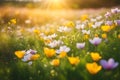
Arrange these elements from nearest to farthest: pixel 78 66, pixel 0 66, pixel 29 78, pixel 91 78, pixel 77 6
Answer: pixel 91 78, pixel 78 66, pixel 29 78, pixel 0 66, pixel 77 6

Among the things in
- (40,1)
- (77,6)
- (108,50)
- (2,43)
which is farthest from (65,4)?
(108,50)

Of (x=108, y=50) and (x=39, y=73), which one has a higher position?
Result: (x=108, y=50)

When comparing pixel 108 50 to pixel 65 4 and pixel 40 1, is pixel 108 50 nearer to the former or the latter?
pixel 65 4

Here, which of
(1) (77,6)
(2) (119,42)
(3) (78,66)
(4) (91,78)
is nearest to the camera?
(4) (91,78)

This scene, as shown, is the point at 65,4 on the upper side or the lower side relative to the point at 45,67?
lower

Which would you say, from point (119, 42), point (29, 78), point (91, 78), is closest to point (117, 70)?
point (91, 78)

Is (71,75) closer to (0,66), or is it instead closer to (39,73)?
(39,73)

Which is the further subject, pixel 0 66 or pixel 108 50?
pixel 0 66

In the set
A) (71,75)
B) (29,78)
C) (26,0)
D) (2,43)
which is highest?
(71,75)

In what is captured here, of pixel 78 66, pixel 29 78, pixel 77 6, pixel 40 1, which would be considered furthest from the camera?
pixel 40 1

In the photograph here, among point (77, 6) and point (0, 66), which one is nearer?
point (0, 66)
